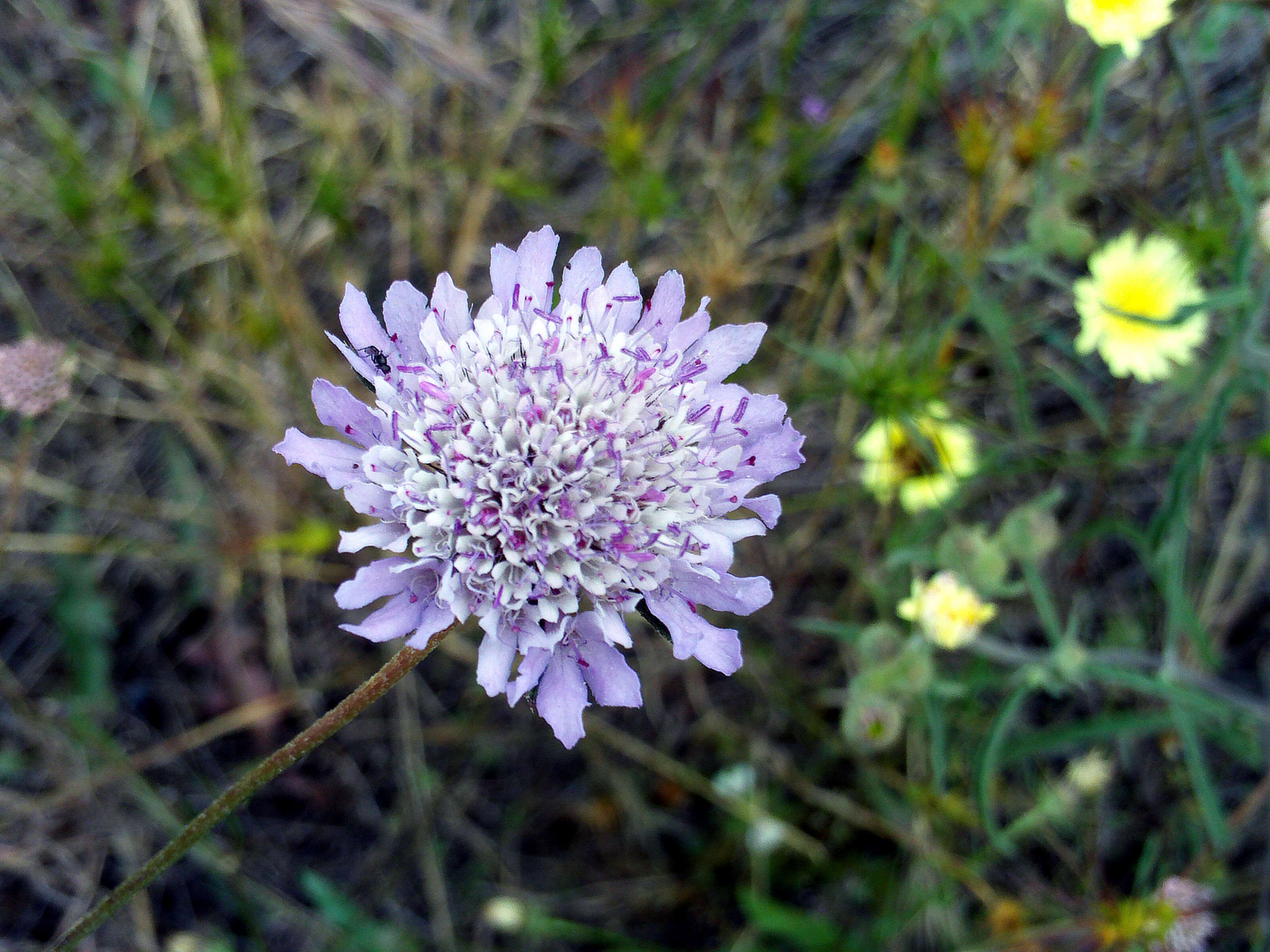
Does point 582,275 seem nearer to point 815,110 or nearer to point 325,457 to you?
point 325,457

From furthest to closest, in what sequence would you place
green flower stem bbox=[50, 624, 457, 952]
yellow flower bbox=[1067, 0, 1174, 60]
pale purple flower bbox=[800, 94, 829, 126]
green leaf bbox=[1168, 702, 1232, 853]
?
pale purple flower bbox=[800, 94, 829, 126]
green leaf bbox=[1168, 702, 1232, 853]
yellow flower bbox=[1067, 0, 1174, 60]
green flower stem bbox=[50, 624, 457, 952]

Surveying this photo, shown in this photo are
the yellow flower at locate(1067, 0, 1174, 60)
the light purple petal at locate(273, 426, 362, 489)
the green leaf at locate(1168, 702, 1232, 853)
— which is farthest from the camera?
the green leaf at locate(1168, 702, 1232, 853)

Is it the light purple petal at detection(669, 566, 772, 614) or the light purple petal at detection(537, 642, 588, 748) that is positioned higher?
the light purple petal at detection(669, 566, 772, 614)

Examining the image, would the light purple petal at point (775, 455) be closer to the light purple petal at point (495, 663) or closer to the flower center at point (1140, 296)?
the light purple petal at point (495, 663)

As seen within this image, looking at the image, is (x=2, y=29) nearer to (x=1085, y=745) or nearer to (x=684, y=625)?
(x=684, y=625)

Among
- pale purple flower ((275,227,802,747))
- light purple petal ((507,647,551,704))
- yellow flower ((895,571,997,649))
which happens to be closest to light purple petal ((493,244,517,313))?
pale purple flower ((275,227,802,747))

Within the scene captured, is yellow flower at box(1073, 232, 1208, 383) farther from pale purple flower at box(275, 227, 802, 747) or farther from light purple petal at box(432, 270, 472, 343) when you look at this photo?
light purple petal at box(432, 270, 472, 343)

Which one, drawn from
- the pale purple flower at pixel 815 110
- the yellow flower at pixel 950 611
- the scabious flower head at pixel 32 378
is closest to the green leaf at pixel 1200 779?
the yellow flower at pixel 950 611
